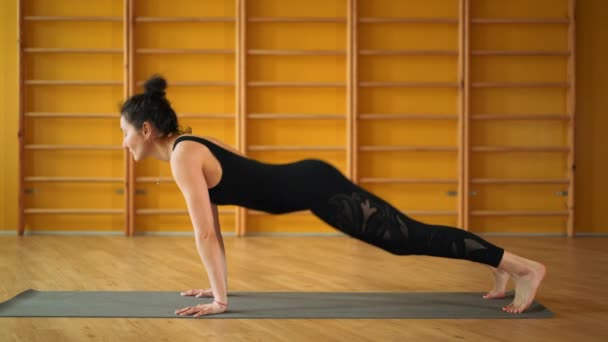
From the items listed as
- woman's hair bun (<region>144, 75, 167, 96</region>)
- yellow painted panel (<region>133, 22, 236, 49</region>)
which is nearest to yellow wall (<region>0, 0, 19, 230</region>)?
yellow painted panel (<region>133, 22, 236, 49</region>)

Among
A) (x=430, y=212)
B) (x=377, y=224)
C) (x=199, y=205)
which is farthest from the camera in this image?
(x=430, y=212)

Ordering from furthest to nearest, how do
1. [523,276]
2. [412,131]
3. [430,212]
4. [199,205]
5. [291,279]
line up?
A: [412,131] → [430,212] → [291,279] → [523,276] → [199,205]

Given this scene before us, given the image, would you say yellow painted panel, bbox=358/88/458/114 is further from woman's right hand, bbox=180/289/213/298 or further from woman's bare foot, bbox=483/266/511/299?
woman's right hand, bbox=180/289/213/298

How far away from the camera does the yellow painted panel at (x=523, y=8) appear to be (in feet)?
20.1

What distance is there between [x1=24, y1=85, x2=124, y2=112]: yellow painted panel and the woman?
3.62 meters

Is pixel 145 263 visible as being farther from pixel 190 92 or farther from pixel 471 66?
pixel 471 66

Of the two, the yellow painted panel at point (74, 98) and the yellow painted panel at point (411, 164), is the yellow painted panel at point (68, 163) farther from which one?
the yellow painted panel at point (411, 164)

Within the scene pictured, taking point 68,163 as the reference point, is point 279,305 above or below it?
below

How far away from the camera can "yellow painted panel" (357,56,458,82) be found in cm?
613

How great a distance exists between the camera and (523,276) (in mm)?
Result: 2646

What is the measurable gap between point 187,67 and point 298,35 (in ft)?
3.22

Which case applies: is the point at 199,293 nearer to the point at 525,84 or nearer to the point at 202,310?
the point at 202,310

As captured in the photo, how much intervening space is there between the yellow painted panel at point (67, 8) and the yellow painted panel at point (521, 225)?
3.63m

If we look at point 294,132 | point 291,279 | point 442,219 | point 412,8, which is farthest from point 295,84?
point 291,279
